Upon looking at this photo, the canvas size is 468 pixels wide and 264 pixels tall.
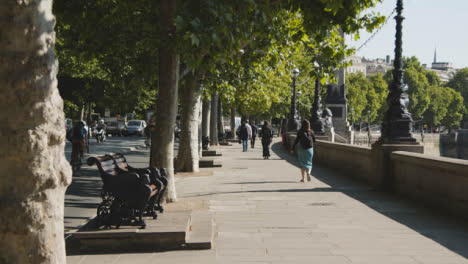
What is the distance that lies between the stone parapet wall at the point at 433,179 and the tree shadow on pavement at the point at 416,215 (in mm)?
178

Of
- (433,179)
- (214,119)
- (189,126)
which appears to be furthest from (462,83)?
(433,179)

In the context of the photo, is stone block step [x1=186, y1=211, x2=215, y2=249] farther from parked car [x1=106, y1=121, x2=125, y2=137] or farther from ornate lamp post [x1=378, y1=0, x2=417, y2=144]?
parked car [x1=106, y1=121, x2=125, y2=137]

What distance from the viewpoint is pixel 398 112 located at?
493 inches

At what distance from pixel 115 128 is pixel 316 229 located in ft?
190

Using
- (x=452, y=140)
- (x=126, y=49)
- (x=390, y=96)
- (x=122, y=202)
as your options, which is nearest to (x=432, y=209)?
(x=390, y=96)

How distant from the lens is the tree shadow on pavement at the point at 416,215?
273 inches

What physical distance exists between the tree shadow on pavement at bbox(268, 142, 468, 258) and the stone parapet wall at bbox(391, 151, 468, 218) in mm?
178

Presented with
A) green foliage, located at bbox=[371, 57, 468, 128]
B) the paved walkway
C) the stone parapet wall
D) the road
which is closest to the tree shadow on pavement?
the paved walkway

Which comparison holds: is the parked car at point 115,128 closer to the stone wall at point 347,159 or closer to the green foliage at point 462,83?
the stone wall at point 347,159

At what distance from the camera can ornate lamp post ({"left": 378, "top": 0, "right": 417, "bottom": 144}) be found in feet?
40.2

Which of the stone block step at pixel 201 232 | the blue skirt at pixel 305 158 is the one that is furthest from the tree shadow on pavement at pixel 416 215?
the stone block step at pixel 201 232

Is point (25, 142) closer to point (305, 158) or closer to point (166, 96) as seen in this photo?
point (166, 96)

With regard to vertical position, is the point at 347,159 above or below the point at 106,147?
above

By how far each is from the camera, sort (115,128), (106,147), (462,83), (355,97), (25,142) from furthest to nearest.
Result: (462,83) → (355,97) → (115,128) → (106,147) → (25,142)
